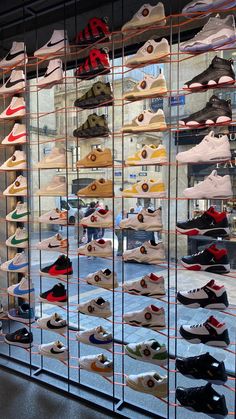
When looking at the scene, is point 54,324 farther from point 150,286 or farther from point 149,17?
point 149,17

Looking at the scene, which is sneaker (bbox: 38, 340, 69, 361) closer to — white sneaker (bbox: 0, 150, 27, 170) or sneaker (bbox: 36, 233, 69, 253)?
sneaker (bbox: 36, 233, 69, 253)

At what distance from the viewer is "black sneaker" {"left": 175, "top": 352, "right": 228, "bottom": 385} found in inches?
79.9

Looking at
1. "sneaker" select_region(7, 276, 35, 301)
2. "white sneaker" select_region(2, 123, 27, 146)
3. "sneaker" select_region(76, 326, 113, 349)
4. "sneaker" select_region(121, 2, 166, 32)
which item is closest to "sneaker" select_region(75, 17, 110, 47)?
"sneaker" select_region(121, 2, 166, 32)

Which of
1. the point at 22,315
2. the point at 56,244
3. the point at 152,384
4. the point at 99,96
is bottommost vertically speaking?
the point at 152,384

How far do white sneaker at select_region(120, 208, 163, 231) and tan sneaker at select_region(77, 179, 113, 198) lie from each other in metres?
0.27

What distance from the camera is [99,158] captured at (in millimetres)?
2469

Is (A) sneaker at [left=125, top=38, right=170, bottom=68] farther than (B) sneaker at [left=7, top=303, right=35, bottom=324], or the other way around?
(B) sneaker at [left=7, top=303, right=35, bottom=324]

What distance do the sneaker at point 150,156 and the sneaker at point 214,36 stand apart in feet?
2.08

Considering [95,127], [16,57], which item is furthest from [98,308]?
[16,57]

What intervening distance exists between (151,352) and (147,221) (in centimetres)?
90

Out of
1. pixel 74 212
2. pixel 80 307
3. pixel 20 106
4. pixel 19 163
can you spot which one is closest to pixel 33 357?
pixel 80 307

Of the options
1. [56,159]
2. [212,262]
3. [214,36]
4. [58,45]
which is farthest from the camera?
[56,159]

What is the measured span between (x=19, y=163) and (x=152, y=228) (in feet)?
4.47

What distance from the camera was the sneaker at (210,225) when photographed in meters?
2.09
